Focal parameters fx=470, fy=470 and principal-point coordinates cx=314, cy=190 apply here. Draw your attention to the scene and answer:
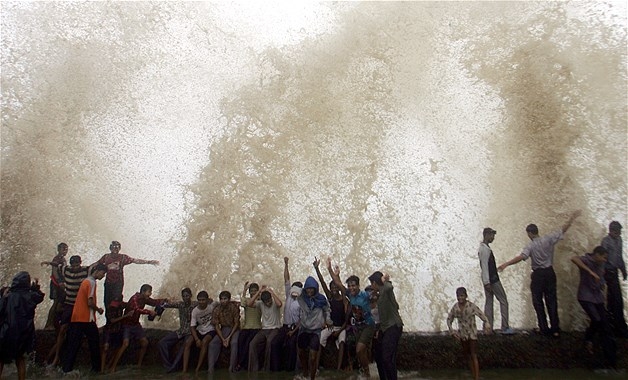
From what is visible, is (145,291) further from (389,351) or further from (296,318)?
(389,351)

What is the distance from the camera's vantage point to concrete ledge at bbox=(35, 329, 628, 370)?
7.48 meters

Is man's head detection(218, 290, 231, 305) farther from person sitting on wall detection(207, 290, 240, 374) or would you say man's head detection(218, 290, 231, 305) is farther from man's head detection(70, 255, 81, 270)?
man's head detection(70, 255, 81, 270)

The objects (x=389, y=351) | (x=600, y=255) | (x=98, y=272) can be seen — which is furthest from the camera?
(x=98, y=272)

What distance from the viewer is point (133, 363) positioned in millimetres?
8664

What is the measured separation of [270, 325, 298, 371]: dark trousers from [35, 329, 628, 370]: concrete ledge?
53 centimetres

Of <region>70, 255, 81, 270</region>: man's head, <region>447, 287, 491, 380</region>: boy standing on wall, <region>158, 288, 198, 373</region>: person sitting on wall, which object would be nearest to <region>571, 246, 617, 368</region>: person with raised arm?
<region>447, 287, 491, 380</region>: boy standing on wall

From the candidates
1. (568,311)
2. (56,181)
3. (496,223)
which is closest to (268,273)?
(496,223)

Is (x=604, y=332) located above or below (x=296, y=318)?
below

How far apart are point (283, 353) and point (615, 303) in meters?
5.72

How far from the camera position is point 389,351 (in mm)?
6309

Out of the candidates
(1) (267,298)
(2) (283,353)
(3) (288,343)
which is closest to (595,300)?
(3) (288,343)

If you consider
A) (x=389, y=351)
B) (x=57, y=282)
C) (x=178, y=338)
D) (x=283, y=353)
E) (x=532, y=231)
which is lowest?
(x=283, y=353)

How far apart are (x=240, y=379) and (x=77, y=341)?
2820mm

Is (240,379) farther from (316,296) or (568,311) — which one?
(568,311)
